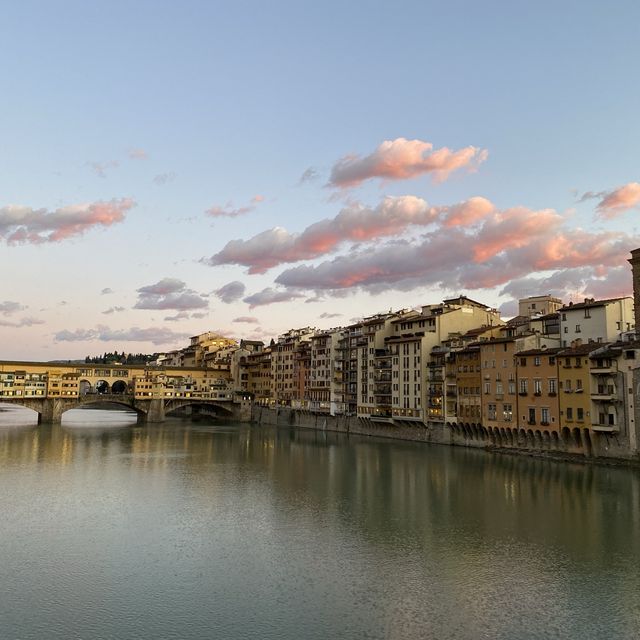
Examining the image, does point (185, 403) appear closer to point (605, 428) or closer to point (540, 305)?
point (540, 305)

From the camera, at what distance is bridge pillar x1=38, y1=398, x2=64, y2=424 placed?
107 m

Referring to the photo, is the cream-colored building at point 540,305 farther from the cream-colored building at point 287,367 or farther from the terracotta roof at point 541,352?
the cream-colored building at point 287,367

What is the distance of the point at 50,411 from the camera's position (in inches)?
4225

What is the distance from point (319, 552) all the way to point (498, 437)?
1700 inches

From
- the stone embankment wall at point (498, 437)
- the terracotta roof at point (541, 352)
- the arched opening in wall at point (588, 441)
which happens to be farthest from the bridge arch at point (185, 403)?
the arched opening in wall at point (588, 441)

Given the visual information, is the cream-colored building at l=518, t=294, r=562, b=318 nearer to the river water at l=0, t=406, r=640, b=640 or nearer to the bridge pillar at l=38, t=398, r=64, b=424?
the river water at l=0, t=406, r=640, b=640

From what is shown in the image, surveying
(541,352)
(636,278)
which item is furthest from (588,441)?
(636,278)

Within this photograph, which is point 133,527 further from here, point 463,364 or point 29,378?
point 29,378

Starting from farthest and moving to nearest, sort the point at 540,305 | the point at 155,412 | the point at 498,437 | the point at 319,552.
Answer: the point at 155,412, the point at 540,305, the point at 498,437, the point at 319,552

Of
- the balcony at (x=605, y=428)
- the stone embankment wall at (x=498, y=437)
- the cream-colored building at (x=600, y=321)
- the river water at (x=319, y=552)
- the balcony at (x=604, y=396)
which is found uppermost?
the cream-colored building at (x=600, y=321)

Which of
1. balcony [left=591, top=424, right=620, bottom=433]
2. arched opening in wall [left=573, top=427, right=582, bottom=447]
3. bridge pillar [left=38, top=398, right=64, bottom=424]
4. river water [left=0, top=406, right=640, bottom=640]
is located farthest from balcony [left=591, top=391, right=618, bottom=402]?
bridge pillar [left=38, top=398, right=64, bottom=424]

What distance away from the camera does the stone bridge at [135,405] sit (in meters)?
107

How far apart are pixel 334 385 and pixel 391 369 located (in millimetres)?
17230

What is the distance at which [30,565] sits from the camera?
2636 cm
